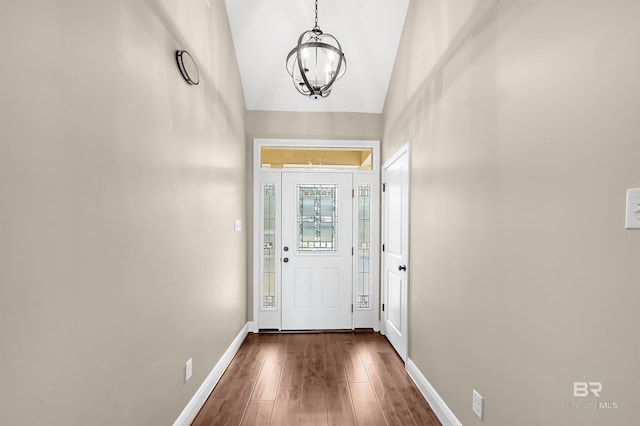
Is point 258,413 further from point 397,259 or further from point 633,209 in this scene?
point 633,209

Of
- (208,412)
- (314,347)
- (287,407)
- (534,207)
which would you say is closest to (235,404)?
(208,412)

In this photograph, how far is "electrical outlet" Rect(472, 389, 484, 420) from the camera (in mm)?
1675

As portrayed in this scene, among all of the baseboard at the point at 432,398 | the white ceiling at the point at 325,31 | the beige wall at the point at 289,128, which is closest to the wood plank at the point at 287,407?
the baseboard at the point at 432,398

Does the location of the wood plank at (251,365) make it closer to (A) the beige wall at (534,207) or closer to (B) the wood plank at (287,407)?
(B) the wood plank at (287,407)

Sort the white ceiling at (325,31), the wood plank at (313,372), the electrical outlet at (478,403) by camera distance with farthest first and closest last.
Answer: the white ceiling at (325,31)
the wood plank at (313,372)
the electrical outlet at (478,403)

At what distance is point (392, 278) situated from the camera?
11.4 feet

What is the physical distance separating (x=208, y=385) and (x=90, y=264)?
67.1 inches

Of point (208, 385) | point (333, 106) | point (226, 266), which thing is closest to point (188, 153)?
point (226, 266)

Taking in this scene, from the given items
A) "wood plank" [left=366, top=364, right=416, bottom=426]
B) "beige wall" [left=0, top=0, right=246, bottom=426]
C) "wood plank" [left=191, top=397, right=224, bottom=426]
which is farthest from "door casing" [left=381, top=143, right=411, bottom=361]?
"beige wall" [left=0, top=0, right=246, bottom=426]

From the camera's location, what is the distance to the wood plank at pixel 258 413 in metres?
2.12

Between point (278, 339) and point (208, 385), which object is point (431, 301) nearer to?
point (208, 385)

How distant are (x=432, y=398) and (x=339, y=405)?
0.69m

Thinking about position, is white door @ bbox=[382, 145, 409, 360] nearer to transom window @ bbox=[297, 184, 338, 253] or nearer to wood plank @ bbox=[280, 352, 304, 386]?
transom window @ bbox=[297, 184, 338, 253]

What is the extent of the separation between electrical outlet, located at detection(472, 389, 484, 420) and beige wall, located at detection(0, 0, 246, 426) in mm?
1738
